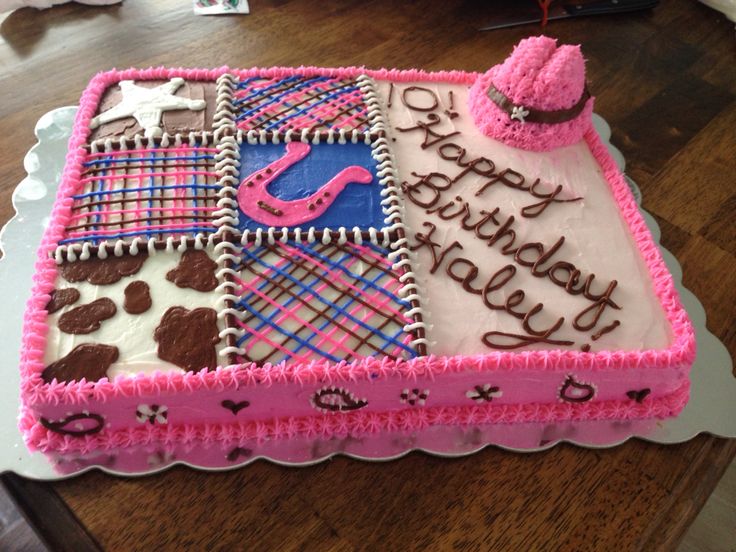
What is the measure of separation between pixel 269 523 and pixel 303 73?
50.9 inches

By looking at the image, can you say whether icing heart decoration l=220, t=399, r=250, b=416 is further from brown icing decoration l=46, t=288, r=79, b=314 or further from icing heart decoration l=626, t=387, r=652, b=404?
icing heart decoration l=626, t=387, r=652, b=404

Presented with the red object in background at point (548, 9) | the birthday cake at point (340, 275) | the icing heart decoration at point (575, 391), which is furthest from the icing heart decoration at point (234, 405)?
the red object in background at point (548, 9)

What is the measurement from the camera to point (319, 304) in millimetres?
1459

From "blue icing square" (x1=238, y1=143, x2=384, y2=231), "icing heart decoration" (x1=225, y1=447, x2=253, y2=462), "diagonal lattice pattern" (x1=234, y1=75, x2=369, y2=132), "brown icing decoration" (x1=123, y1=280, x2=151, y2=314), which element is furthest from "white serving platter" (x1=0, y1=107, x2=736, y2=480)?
"diagonal lattice pattern" (x1=234, y1=75, x2=369, y2=132)

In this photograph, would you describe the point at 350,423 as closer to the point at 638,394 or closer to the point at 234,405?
the point at 234,405

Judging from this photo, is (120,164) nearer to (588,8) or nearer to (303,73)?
(303,73)

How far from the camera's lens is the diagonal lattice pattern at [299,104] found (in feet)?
6.07

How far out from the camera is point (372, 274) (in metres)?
1.52

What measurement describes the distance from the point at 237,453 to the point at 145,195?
0.66 metres

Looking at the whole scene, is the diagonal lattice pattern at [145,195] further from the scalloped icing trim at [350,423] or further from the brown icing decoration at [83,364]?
the scalloped icing trim at [350,423]

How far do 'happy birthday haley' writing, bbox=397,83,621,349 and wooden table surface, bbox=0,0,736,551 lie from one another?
303 mm

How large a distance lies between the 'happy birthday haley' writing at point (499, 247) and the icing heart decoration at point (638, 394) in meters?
0.16

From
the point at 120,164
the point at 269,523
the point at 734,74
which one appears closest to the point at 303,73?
the point at 120,164

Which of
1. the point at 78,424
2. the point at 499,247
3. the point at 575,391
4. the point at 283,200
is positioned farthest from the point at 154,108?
the point at 575,391
